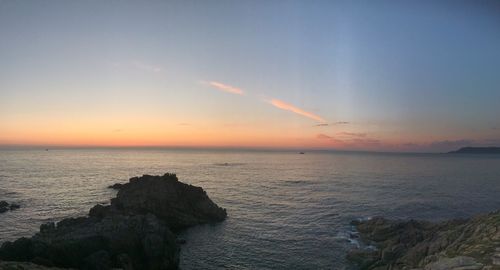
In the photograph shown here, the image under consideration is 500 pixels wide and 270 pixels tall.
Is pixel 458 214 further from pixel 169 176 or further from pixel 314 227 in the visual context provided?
pixel 169 176

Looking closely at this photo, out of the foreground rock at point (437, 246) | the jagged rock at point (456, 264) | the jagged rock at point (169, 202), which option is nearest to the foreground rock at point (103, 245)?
the jagged rock at point (169, 202)

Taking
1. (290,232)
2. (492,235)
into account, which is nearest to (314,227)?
(290,232)

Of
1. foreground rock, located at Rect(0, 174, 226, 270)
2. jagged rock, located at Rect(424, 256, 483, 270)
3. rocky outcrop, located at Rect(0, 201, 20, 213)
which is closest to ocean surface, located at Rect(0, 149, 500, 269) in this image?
rocky outcrop, located at Rect(0, 201, 20, 213)

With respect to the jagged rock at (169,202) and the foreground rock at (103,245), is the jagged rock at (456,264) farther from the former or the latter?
the jagged rock at (169,202)

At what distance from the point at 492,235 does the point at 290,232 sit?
3706 centimetres

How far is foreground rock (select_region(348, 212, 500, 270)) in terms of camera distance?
15031 mm

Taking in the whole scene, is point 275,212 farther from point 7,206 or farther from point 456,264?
point 7,206

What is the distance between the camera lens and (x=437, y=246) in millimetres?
23172

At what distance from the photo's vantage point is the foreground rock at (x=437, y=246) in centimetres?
1503

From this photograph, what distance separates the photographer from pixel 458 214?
65188 mm

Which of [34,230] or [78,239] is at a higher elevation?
[78,239]

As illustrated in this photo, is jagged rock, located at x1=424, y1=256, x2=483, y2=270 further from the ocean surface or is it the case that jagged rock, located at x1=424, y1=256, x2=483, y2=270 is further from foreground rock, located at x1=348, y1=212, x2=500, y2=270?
the ocean surface

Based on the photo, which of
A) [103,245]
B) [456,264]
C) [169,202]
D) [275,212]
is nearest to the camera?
[456,264]

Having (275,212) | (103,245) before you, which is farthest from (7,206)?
(275,212)
